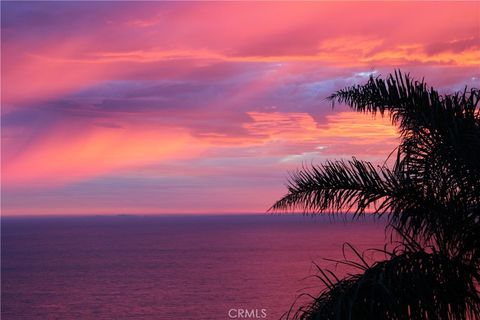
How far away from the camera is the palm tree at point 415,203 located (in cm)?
495

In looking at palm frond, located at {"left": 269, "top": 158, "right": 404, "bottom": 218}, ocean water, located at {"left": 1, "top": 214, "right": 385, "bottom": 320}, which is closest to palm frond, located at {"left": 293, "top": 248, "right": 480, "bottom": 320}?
palm frond, located at {"left": 269, "top": 158, "right": 404, "bottom": 218}

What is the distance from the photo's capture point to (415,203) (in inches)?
246

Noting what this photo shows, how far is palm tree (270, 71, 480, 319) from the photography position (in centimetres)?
495

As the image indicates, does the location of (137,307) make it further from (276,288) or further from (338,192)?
(338,192)

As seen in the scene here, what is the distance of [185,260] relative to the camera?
354ft

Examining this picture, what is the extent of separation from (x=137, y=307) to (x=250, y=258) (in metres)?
52.7

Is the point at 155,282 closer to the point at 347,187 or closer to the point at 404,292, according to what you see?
the point at 347,187

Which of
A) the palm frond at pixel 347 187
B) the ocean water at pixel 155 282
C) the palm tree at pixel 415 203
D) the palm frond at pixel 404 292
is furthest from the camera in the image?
the ocean water at pixel 155 282

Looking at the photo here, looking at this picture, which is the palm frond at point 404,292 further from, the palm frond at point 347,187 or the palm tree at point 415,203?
the palm frond at point 347,187

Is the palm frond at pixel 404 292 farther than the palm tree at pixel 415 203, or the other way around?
the palm tree at pixel 415 203

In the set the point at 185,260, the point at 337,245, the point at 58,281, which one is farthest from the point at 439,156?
the point at 337,245

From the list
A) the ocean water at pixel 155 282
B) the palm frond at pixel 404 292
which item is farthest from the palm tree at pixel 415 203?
the ocean water at pixel 155 282

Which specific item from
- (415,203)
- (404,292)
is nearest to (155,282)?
(415,203)

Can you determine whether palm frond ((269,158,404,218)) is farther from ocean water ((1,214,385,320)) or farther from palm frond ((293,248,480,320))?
ocean water ((1,214,385,320))
